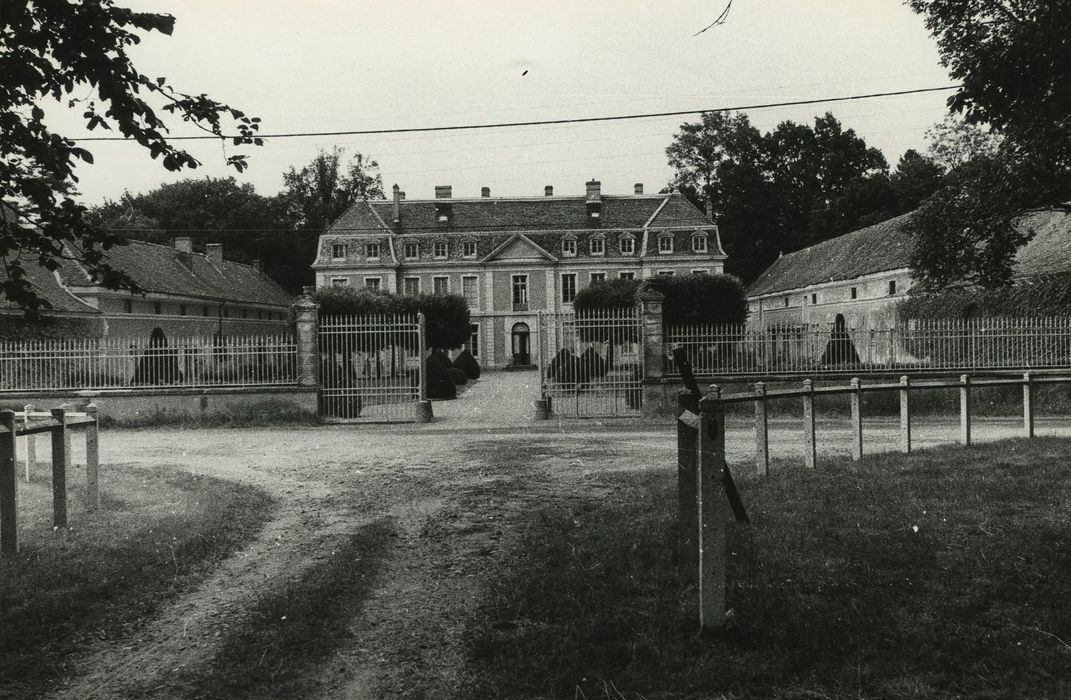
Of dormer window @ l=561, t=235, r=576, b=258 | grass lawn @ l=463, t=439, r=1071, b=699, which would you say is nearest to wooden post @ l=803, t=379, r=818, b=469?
grass lawn @ l=463, t=439, r=1071, b=699

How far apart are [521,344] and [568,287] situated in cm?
491

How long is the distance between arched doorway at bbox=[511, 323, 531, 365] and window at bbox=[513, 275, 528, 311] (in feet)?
4.74

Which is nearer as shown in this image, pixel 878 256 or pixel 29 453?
pixel 29 453

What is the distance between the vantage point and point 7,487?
6.16 meters

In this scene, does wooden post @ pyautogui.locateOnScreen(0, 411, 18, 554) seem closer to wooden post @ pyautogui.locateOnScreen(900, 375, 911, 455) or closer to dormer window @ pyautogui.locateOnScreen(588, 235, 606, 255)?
wooden post @ pyautogui.locateOnScreen(900, 375, 911, 455)

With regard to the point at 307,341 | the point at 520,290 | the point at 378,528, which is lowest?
the point at 378,528

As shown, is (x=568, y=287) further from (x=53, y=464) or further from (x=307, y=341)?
(x=53, y=464)

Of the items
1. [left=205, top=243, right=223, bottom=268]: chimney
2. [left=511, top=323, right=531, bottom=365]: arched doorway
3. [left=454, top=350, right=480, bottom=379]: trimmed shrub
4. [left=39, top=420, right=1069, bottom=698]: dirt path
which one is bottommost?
[left=39, top=420, right=1069, bottom=698]: dirt path

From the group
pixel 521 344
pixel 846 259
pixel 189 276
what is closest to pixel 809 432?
pixel 846 259

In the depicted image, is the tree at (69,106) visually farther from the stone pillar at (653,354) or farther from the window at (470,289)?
the window at (470,289)

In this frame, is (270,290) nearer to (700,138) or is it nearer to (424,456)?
(700,138)

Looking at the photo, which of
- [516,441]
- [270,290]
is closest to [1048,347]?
[516,441]

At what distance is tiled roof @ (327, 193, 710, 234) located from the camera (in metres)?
56.1

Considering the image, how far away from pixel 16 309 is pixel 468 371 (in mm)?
34856
